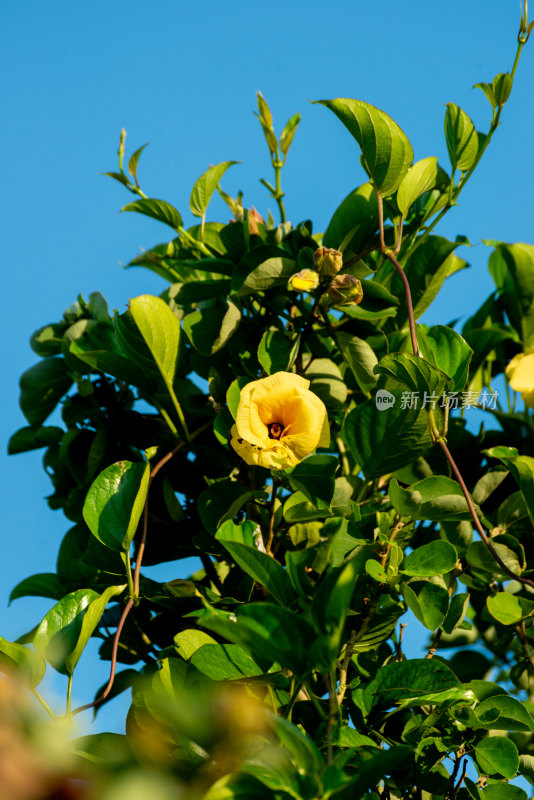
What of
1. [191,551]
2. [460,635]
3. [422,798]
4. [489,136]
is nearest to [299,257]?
[489,136]

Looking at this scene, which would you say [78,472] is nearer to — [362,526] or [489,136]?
[362,526]

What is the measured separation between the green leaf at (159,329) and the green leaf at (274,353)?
0.15 metres

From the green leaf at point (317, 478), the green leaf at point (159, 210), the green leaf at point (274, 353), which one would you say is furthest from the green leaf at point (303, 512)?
the green leaf at point (159, 210)

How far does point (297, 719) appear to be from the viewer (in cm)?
93

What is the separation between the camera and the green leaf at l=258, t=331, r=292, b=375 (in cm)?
112

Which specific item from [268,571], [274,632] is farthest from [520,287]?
[274,632]

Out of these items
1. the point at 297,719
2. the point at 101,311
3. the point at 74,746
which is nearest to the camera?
the point at 74,746

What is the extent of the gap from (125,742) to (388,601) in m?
0.39

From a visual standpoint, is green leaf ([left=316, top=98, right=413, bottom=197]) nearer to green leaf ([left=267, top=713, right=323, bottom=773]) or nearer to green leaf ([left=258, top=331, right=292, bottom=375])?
green leaf ([left=258, top=331, right=292, bottom=375])

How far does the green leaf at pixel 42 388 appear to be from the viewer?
140 cm

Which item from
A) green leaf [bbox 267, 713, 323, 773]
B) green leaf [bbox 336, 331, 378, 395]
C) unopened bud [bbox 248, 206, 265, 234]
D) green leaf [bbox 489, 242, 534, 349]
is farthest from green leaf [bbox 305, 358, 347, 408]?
green leaf [bbox 267, 713, 323, 773]

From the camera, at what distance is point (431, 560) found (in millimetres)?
878

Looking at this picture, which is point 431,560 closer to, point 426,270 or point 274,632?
point 274,632

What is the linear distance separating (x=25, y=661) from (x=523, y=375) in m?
0.99
